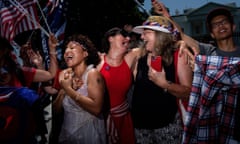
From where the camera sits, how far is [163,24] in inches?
117

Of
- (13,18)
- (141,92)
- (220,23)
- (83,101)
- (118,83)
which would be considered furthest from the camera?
(13,18)

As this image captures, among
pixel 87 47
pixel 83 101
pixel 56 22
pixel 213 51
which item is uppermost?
pixel 56 22

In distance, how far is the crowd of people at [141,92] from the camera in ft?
6.55

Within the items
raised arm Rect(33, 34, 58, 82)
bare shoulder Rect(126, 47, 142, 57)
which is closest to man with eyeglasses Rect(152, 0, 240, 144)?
bare shoulder Rect(126, 47, 142, 57)

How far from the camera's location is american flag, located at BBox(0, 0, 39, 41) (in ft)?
15.4

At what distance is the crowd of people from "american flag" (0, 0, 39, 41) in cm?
171

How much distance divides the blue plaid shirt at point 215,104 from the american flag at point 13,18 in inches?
130

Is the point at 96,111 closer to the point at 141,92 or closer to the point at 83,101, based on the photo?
the point at 83,101

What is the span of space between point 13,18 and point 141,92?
3095 millimetres

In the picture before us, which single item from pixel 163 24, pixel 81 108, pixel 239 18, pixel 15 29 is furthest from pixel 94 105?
pixel 239 18

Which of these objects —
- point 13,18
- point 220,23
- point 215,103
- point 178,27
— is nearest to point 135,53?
point 178,27

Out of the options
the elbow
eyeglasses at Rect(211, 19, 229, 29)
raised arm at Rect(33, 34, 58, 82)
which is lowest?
the elbow

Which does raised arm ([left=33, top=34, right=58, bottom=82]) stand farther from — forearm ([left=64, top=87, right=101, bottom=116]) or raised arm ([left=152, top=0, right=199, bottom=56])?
raised arm ([left=152, top=0, right=199, bottom=56])

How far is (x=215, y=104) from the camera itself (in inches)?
78.6
